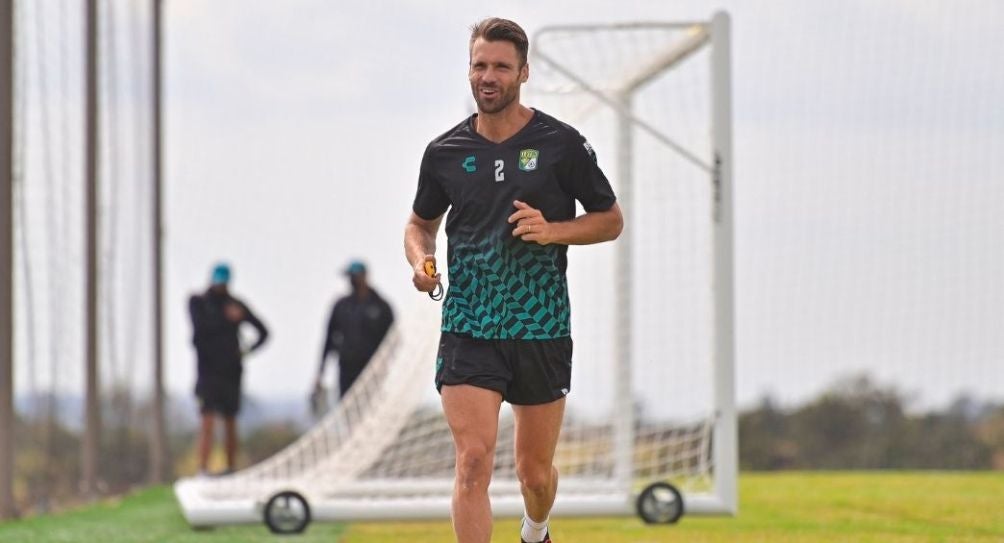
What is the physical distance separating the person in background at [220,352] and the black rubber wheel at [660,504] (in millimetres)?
5363

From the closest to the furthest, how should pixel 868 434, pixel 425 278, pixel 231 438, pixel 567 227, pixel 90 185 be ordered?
pixel 425 278 < pixel 567 227 < pixel 90 185 < pixel 231 438 < pixel 868 434

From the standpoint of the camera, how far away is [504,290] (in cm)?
605

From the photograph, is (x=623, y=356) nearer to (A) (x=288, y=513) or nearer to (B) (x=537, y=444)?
(A) (x=288, y=513)

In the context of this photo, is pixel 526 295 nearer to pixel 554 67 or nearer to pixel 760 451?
pixel 554 67

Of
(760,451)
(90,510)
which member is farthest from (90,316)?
(760,451)

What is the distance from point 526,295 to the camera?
607 centimetres

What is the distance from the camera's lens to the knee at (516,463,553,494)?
6301 mm

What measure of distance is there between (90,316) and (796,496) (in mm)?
5556

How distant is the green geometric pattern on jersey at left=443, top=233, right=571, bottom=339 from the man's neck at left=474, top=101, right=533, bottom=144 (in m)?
0.33

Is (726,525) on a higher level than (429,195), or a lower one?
lower

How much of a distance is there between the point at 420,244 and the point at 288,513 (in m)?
4.27

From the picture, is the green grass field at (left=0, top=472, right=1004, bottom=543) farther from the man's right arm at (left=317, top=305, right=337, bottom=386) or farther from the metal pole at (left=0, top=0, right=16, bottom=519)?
the man's right arm at (left=317, top=305, right=337, bottom=386)

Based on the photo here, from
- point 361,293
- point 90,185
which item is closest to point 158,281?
point 90,185

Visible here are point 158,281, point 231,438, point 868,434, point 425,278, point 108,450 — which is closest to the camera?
point 425,278
